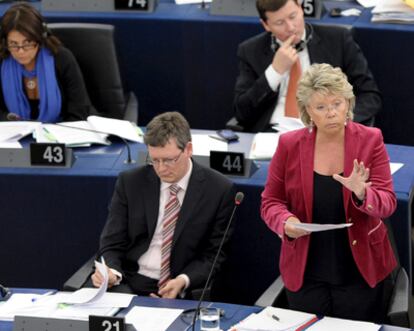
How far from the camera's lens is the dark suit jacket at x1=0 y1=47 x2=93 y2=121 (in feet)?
20.0

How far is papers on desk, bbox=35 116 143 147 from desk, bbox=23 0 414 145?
2.17 ft

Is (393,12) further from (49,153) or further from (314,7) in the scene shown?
(49,153)

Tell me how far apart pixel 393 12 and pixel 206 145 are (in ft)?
4.75

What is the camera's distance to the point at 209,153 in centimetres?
526

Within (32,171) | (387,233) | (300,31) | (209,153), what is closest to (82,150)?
(32,171)

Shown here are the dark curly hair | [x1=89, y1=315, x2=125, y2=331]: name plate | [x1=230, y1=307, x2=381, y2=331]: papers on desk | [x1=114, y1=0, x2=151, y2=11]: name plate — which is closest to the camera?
[x1=89, y1=315, x2=125, y2=331]: name plate

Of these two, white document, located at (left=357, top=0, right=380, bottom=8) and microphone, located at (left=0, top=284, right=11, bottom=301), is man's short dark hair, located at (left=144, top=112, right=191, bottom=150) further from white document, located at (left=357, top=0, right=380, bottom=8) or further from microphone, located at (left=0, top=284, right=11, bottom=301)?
white document, located at (left=357, top=0, right=380, bottom=8)

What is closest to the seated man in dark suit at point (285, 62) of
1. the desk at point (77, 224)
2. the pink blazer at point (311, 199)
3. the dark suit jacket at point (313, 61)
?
the dark suit jacket at point (313, 61)

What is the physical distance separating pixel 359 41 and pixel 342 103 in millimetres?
2152

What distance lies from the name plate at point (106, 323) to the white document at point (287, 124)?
175 cm

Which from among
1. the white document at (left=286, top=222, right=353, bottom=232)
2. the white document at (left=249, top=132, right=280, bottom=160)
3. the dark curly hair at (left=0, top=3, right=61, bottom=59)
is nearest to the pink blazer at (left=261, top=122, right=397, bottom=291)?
the white document at (left=286, top=222, right=353, bottom=232)

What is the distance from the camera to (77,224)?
5387 mm

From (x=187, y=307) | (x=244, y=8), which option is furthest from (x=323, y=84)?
(x=244, y=8)

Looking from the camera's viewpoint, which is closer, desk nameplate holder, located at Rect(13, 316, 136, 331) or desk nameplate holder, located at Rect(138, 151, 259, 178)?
desk nameplate holder, located at Rect(13, 316, 136, 331)
